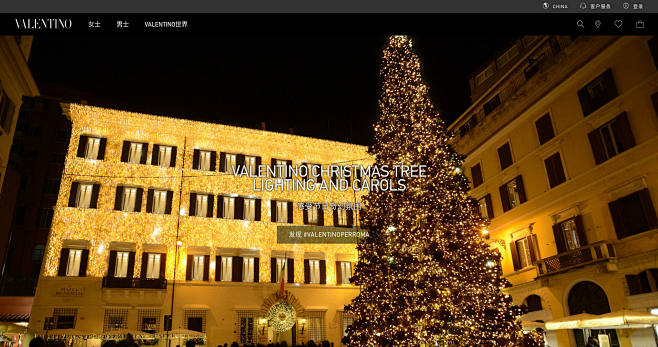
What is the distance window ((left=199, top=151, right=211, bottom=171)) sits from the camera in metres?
24.9

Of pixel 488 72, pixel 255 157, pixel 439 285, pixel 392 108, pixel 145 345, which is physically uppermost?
pixel 488 72

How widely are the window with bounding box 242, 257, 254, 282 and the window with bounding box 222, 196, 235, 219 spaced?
2.70 metres

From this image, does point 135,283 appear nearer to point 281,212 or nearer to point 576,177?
point 281,212

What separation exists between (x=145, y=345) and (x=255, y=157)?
11.8 metres

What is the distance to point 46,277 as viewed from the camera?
2039 cm

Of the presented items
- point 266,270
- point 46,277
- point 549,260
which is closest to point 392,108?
point 549,260

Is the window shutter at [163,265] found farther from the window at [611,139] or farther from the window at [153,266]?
the window at [611,139]

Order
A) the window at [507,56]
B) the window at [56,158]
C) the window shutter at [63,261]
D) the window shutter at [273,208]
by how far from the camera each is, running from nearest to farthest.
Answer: the window shutter at [63,261], the window at [507,56], the window shutter at [273,208], the window at [56,158]

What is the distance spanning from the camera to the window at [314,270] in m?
24.9

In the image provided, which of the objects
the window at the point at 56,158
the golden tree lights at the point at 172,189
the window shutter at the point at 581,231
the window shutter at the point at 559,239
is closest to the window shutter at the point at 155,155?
the golden tree lights at the point at 172,189

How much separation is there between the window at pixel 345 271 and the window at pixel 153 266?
10.4 m

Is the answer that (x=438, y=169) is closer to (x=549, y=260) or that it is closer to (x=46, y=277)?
(x=549, y=260)

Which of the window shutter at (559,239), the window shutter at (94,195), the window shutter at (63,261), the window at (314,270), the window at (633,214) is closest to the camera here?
the window at (633,214)

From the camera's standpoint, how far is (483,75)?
26.4 meters
